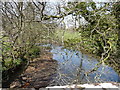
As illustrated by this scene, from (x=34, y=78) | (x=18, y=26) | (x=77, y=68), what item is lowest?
(x=34, y=78)

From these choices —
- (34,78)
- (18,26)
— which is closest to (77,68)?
(18,26)

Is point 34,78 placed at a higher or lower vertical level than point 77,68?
lower

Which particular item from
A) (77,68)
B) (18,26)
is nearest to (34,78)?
(18,26)

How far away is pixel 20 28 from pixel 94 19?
1567 millimetres

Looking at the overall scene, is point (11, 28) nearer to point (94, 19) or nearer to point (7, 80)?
point (7, 80)

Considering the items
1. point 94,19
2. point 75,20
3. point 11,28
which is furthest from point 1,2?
point 94,19

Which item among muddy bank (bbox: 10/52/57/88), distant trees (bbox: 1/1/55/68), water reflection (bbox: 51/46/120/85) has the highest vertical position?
distant trees (bbox: 1/1/55/68)

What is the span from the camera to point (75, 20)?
6.78 ft

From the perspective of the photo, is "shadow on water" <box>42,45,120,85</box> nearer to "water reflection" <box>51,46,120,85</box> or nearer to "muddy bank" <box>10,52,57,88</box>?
"water reflection" <box>51,46,120,85</box>

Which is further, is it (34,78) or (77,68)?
(34,78)

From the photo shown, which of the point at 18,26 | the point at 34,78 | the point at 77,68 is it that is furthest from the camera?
the point at 34,78

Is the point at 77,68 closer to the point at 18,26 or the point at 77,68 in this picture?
the point at 77,68

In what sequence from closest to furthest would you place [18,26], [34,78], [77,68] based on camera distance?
[77,68], [18,26], [34,78]

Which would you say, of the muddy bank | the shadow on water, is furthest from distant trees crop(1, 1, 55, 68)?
the muddy bank
